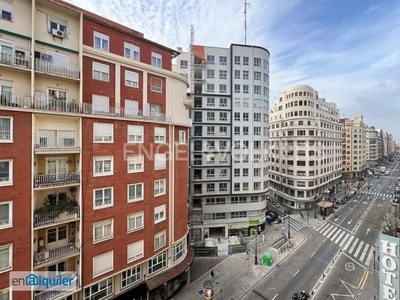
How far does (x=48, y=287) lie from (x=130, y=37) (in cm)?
2064

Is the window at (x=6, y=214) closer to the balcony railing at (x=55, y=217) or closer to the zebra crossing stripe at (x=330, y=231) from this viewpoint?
the balcony railing at (x=55, y=217)

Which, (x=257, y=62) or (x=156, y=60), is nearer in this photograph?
(x=156, y=60)

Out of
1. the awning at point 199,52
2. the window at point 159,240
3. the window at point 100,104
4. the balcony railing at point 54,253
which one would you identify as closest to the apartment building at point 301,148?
the awning at point 199,52

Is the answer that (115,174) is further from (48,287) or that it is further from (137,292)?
(137,292)

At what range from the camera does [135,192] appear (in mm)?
18656

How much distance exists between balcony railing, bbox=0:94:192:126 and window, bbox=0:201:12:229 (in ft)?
19.7

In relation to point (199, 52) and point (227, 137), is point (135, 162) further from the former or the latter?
point (199, 52)

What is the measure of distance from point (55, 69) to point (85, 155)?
643 centimetres

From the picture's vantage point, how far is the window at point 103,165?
16.3m

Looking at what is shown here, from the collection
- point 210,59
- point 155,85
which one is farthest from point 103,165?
point 210,59

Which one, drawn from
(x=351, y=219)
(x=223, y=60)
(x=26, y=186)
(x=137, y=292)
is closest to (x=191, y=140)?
(x=223, y=60)

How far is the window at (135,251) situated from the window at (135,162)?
6.40 meters

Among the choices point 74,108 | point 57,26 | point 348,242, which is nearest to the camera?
point 57,26

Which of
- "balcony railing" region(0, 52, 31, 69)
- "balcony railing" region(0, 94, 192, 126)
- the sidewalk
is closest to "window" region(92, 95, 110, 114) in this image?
"balcony railing" region(0, 94, 192, 126)
